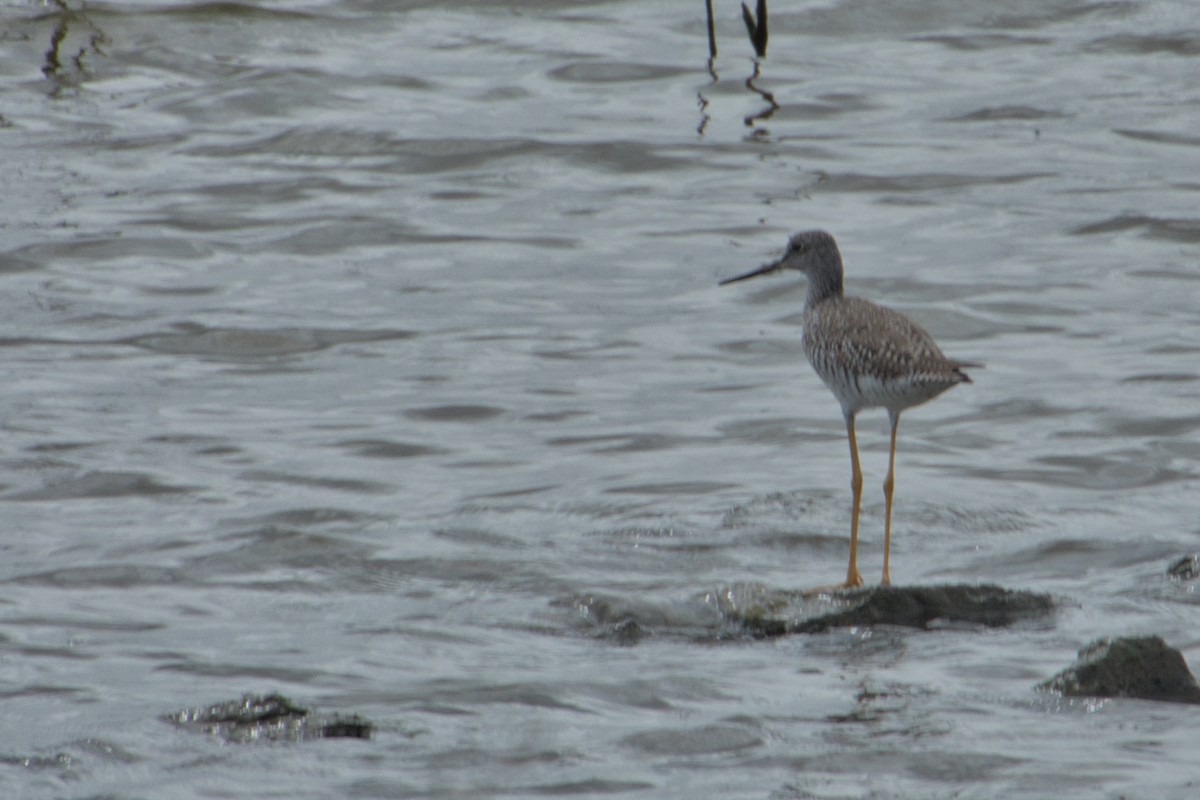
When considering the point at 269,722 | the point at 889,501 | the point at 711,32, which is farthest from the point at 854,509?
the point at 711,32

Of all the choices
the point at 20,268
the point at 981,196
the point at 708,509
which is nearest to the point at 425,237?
the point at 20,268

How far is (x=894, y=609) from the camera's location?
7.27 metres

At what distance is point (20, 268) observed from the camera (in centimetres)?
1317

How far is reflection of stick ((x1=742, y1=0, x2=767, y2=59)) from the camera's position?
1808 cm

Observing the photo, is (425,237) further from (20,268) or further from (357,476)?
(357,476)

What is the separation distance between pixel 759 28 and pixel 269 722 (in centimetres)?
1366

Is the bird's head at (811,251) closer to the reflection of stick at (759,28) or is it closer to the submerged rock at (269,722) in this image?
the submerged rock at (269,722)

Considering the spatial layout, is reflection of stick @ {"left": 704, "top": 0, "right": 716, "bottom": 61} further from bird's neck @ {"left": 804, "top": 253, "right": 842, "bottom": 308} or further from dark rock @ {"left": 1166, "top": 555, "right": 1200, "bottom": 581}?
dark rock @ {"left": 1166, "top": 555, "right": 1200, "bottom": 581}

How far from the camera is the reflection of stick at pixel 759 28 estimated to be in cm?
1808

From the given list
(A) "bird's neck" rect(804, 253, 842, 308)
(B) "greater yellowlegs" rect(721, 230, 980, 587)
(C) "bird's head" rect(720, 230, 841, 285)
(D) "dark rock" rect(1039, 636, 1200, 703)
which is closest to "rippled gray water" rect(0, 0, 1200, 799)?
(D) "dark rock" rect(1039, 636, 1200, 703)

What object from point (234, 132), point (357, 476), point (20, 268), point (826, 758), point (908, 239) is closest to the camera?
point (826, 758)

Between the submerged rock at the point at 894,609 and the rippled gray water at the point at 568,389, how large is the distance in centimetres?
11

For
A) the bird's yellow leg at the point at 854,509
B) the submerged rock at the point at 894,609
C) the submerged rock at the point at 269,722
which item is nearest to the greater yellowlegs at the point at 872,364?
the bird's yellow leg at the point at 854,509

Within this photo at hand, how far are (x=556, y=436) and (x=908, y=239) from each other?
477cm
